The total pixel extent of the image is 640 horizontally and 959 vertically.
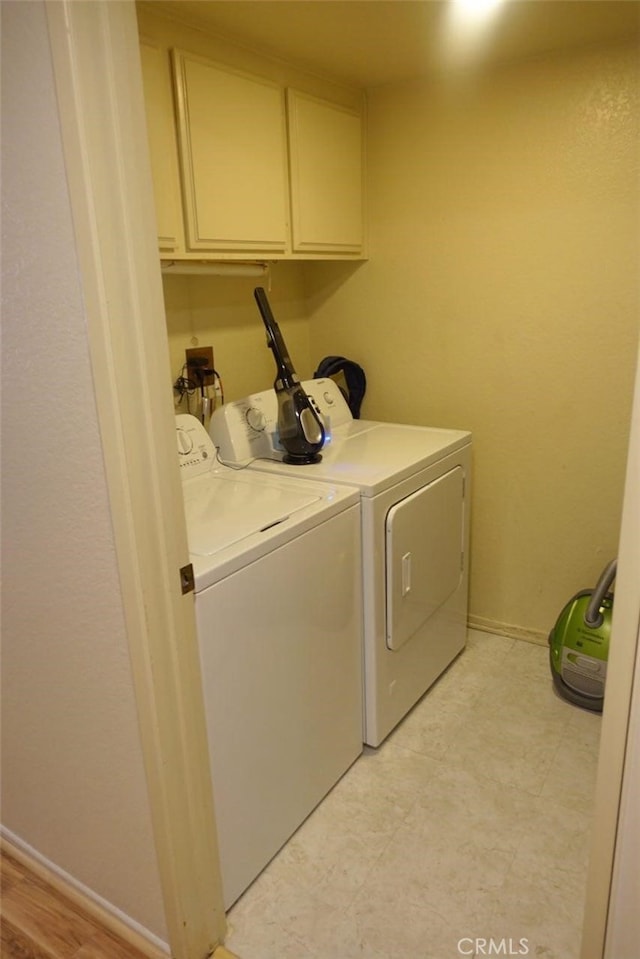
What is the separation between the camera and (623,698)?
91cm

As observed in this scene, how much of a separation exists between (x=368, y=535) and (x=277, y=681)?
1.65 feet

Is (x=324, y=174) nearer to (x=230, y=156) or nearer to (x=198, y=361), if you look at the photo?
(x=230, y=156)

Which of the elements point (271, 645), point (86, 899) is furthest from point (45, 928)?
point (271, 645)

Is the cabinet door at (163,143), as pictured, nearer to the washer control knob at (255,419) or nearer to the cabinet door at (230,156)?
the cabinet door at (230,156)

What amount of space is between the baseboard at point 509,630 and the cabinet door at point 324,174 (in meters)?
1.67

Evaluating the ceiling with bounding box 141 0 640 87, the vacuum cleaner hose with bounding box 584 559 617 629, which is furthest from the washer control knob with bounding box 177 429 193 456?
the vacuum cleaner hose with bounding box 584 559 617 629

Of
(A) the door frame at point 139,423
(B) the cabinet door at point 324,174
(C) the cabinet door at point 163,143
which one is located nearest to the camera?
(A) the door frame at point 139,423

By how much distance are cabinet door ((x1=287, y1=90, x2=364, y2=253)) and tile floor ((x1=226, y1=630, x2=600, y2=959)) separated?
5.82 ft

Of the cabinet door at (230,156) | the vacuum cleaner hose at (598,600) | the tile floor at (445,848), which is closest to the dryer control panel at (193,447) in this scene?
the cabinet door at (230,156)

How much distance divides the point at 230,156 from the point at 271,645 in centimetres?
140

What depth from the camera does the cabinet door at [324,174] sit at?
82.0 inches

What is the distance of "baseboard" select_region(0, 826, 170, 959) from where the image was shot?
147cm

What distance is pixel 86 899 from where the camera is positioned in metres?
1.58

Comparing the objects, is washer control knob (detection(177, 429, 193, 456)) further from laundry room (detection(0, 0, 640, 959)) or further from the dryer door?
the dryer door
